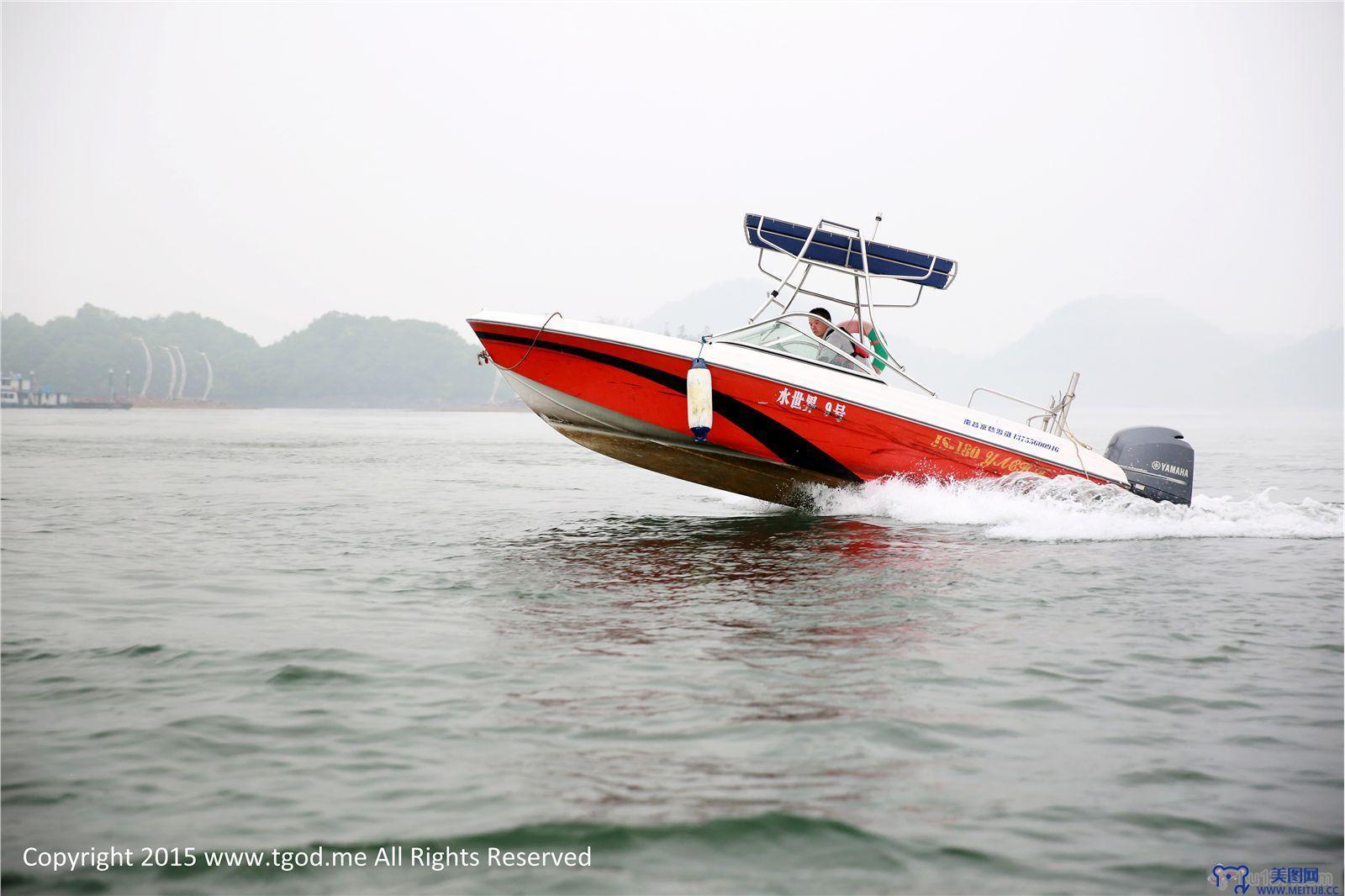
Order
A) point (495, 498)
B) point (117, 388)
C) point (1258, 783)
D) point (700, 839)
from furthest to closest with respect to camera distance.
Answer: point (117, 388) < point (495, 498) < point (1258, 783) < point (700, 839)

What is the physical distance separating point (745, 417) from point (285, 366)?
187095mm

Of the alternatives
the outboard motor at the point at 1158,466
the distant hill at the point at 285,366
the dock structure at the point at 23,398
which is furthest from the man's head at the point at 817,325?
the distant hill at the point at 285,366

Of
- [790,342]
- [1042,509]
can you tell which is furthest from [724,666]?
[1042,509]

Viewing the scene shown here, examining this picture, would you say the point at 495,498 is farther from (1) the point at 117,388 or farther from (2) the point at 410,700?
(1) the point at 117,388

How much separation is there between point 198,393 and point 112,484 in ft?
616

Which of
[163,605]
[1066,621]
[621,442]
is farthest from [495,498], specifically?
[1066,621]

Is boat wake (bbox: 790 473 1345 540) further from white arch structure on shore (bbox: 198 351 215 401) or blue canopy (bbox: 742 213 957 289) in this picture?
white arch structure on shore (bbox: 198 351 215 401)

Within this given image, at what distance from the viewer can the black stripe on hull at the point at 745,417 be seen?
31.8ft

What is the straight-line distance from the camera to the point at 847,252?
36.0 ft

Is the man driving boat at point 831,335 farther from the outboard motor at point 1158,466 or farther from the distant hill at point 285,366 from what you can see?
the distant hill at point 285,366

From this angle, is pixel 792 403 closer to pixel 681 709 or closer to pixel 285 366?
pixel 681 709

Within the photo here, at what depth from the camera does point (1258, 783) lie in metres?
3.62

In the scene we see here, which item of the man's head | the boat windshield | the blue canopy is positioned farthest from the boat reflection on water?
the blue canopy
